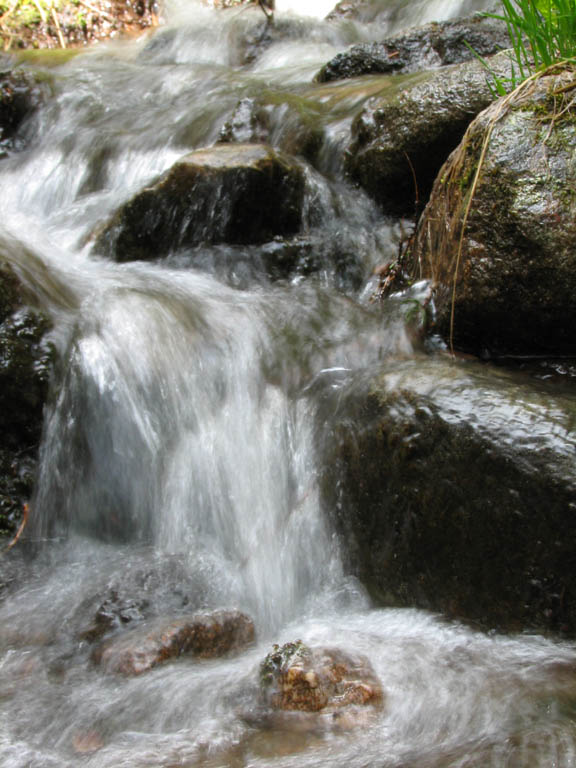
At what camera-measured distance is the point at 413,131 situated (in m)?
4.44

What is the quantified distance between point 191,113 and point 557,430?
5.60 metres

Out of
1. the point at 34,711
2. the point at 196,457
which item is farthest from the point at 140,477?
the point at 34,711

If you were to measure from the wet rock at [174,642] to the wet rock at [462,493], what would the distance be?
0.56 metres

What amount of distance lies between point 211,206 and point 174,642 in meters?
3.25

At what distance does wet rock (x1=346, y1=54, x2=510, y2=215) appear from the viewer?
4.29m

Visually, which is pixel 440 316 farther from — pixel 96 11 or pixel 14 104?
pixel 96 11

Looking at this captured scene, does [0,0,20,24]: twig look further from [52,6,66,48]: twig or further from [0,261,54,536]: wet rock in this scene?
[0,261,54,536]: wet rock

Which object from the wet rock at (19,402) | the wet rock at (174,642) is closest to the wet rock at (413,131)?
the wet rock at (19,402)

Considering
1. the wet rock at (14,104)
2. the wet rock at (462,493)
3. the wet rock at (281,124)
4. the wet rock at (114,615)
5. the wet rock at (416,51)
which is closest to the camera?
the wet rock at (462,493)

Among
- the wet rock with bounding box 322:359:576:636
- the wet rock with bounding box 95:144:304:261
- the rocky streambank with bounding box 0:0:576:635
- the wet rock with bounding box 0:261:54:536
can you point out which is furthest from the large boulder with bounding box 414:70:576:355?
the wet rock with bounding box 0:261:54:536

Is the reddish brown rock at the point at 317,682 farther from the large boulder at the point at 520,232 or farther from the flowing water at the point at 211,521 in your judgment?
the large boulder at the point at 520,232

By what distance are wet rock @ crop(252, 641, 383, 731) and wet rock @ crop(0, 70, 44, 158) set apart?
7004mm

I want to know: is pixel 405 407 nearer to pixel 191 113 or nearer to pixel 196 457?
pixel 196 457

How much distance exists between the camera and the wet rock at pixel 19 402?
327cm
